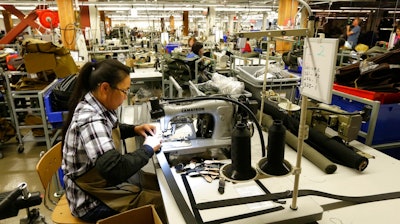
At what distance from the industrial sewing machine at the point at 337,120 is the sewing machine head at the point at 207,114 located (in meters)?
0.61

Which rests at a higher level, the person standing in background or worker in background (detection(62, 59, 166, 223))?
the person standing in background

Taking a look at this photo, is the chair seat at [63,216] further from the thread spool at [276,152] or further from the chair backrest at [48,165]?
the thread spool at [276,152]

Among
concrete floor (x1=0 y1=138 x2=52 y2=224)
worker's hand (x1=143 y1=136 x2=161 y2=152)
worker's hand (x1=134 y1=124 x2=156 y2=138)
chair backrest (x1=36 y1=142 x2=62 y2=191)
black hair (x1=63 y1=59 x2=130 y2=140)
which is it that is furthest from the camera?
concrete floor (x1=0 y1=138 x2=52 y2=224)

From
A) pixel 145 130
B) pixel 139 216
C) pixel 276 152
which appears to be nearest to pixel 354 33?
pixel 145 130

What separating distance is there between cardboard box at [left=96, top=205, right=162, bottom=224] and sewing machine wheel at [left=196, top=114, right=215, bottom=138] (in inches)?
21.7

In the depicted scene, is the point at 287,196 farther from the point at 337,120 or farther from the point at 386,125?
the point at 386,125

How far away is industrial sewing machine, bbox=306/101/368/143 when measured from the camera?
166 centimetres

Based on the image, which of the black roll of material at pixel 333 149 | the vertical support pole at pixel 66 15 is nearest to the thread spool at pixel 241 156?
the black roll of material at pixel 333 149

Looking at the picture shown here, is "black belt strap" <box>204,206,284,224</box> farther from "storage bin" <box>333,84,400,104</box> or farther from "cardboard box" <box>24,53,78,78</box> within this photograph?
"cardboard box" <box>24,53,78,78</box>

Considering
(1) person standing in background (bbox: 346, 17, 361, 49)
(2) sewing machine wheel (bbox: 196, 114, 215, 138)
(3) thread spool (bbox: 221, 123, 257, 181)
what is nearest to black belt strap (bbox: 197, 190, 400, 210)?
(3) thread spool (bbox: 221, 123, 257, 181)

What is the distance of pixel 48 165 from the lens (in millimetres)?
1696

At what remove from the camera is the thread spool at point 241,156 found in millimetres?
980

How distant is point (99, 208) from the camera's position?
1467 millimetres

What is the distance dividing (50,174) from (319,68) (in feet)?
5.46
